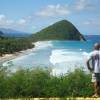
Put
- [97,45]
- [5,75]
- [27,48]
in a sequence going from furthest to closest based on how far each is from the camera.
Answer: [27,48] < [5,75] < [97,45]

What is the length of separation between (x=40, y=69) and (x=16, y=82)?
929mm

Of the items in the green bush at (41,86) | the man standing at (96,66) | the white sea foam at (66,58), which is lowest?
the white sea foam at (66,58)

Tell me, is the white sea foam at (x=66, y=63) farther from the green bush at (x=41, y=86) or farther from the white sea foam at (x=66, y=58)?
the green bush at (x=41, y=86)

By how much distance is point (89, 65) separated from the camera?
1256cm

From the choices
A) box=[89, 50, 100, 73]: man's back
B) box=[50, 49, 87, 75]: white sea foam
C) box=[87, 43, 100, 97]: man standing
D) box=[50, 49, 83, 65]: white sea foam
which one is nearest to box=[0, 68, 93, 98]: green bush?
box=[87, 43, 100, 97]: man standing

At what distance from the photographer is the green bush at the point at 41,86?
12.8 m

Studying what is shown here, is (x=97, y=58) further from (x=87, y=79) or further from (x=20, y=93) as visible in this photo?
(x=20, y=93)

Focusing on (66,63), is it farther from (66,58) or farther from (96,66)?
(96,66)

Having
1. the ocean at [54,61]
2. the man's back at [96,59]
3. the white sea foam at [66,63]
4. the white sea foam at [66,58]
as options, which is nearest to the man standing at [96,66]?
the man's back at [96,59]

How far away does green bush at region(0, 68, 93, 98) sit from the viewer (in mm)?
12766

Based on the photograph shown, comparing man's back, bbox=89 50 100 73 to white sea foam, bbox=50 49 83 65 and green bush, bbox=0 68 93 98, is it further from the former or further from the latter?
white sea foam, bbox=50 49 83 65

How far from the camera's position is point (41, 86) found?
12.9 metres

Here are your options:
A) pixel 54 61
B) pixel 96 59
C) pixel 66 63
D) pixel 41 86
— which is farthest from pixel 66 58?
pixel 96 59

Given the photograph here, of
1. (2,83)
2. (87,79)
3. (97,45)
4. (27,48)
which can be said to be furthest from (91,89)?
(27,48)
